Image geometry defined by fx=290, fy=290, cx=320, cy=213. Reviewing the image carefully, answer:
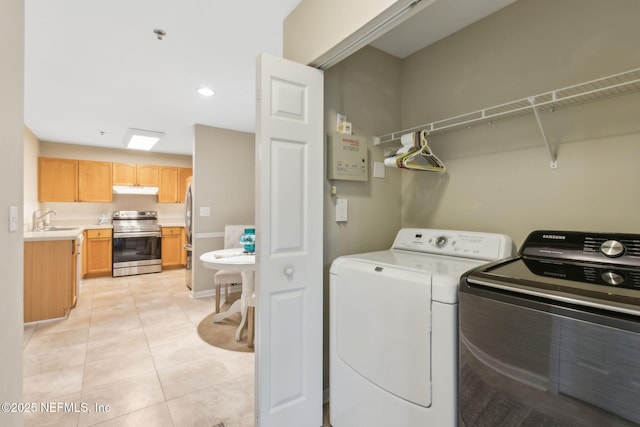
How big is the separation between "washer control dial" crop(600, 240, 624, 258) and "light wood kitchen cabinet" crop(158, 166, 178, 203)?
6627mm

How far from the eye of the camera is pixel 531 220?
62.4 inches

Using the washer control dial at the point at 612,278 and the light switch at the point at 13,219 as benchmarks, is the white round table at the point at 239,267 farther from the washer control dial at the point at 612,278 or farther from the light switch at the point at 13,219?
the washer control dial at the point at 612,278

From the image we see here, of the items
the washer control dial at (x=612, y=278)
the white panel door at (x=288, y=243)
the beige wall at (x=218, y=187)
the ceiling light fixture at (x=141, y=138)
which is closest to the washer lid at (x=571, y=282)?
the washer control dial at (x=612, y=278)

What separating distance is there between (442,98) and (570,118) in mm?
758

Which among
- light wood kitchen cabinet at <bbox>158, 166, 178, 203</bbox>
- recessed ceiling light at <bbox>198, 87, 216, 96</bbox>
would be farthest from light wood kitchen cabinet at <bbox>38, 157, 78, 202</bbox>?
recessed ceiling light at <bbox>198, 87, 216, 96</bbox>

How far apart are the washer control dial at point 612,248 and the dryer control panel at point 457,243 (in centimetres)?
35

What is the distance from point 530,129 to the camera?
1.59m

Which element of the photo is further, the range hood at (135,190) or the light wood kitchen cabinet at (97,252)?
the range hood at (135,190)

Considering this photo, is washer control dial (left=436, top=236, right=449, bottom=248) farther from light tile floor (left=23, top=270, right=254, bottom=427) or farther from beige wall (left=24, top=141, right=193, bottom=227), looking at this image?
beige wall (left=24, top=141, right=193, bottom=227)

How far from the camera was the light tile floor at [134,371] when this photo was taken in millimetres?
1791

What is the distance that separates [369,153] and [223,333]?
7.63ft

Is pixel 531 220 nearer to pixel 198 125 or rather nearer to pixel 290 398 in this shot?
pixel 290 398

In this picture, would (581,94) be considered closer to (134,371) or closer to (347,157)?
(347,157)

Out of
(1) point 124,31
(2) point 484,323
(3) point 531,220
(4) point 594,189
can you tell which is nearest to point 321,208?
(2) point 484,323
